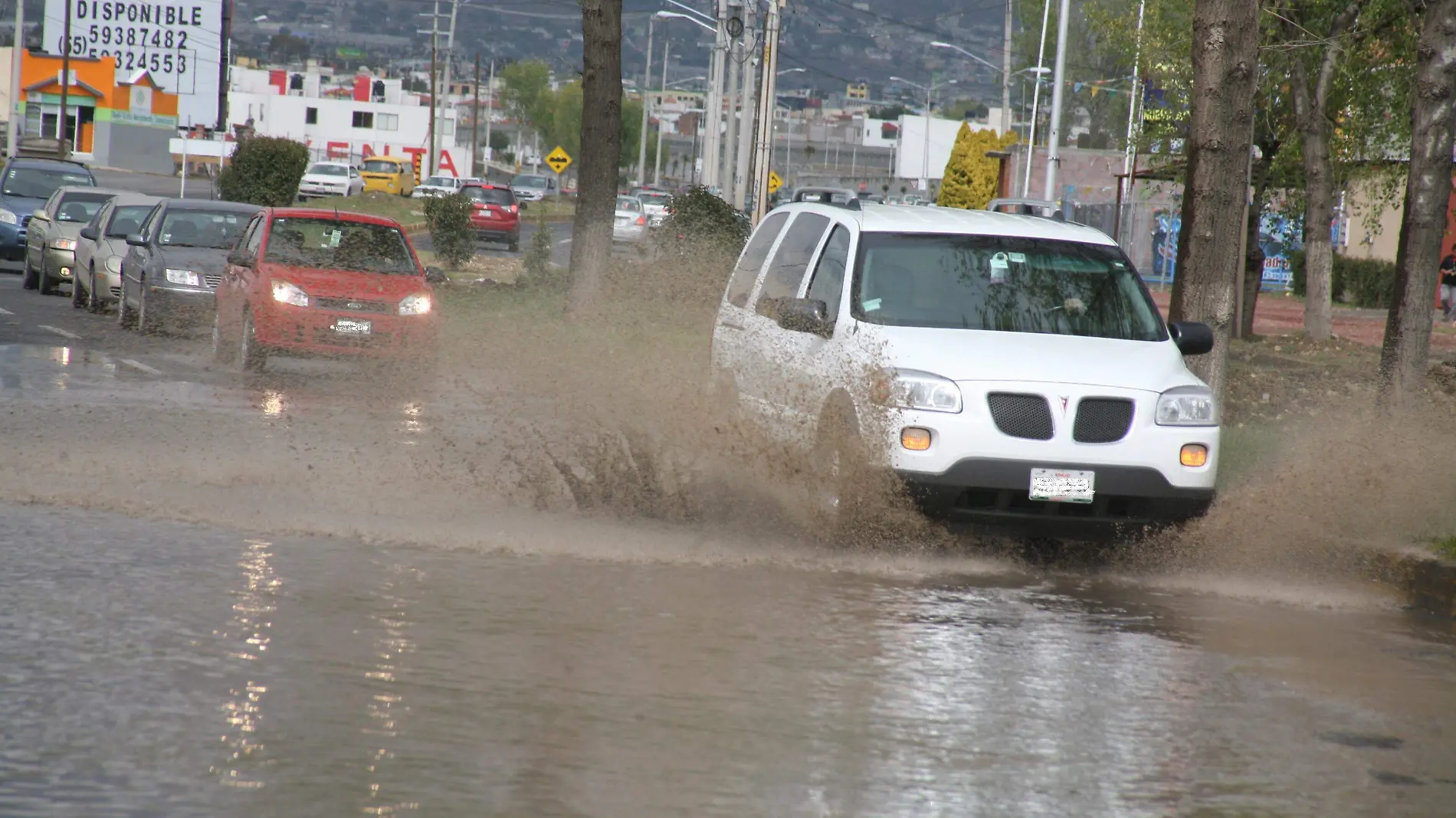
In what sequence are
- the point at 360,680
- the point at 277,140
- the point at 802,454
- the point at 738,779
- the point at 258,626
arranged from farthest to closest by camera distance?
the point at 277,140
the point at 802,454
the point at 258,626
the point at 360,680
the point at 738,779

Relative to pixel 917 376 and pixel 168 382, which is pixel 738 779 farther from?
pixel 168 382

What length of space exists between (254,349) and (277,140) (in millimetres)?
30726

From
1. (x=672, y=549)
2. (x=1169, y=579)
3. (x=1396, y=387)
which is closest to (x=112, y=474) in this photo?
(x=672, y=549)

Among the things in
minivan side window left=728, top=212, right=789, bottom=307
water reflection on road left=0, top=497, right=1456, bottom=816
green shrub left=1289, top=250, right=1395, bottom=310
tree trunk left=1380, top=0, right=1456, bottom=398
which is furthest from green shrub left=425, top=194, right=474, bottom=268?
water reflection on road left=0, top=497, right=1456, bottom=816

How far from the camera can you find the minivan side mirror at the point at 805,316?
9.80m

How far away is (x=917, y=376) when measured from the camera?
355 inches

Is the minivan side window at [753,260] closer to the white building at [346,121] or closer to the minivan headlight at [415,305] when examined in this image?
the minivan headlight at [415,305]

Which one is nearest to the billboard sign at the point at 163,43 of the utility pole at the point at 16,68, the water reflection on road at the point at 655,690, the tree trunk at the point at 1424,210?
the utility pole at the point at 16,68

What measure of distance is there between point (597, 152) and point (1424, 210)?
39.0 feet

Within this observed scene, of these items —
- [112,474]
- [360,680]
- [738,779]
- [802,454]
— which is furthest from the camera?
[112,474]

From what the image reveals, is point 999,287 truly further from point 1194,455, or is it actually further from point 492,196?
point 492,196

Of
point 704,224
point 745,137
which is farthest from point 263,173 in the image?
point 704,224

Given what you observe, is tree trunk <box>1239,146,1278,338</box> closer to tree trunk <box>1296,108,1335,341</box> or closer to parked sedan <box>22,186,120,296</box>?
tree trunk <box>1296,108,1335,341</box>

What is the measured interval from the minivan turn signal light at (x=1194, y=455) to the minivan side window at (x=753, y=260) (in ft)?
10.0
